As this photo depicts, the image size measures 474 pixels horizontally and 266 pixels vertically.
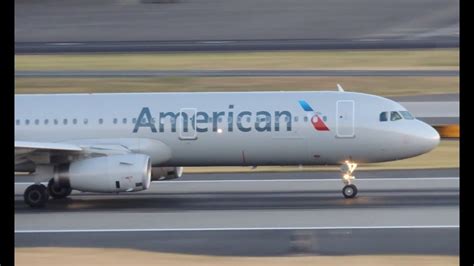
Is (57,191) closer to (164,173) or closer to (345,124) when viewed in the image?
(164,173)

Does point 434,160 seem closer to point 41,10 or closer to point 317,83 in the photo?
point 317,83

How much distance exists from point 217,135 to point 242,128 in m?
0.60

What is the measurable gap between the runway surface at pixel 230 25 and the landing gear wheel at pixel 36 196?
32.4 m

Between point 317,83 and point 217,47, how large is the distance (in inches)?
504

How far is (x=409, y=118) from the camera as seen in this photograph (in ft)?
81.2

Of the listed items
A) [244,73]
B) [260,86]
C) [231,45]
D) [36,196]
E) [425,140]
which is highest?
[231,45]

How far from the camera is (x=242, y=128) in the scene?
2433 cm

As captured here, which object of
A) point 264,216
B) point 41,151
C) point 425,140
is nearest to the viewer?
point 264,216

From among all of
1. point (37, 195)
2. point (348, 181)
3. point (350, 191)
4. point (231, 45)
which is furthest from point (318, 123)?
point (231, 45)

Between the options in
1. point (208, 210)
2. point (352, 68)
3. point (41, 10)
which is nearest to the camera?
point (208, 210)

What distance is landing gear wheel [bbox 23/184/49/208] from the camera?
2416 cm

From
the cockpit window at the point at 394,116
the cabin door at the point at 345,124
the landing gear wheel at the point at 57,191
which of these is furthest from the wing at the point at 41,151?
the cockpit window at the point at 394,116
